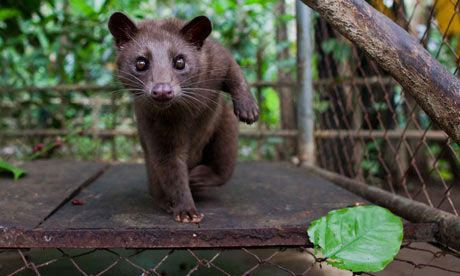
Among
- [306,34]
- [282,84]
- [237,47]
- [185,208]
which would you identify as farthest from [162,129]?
[237,47]

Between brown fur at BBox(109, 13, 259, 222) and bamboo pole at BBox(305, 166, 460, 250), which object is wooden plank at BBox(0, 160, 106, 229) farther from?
bamboo pole at BBox(305, 166, 460, 250)

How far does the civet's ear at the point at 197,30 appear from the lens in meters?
2.00

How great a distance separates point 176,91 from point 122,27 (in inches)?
19.8

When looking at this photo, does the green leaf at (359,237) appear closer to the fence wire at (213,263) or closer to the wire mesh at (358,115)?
the fence wire at (213,263)

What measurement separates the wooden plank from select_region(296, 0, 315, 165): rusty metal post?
165cm

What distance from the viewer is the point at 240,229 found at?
159 centimetres

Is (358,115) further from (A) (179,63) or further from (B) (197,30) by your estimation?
(A) (179,63)

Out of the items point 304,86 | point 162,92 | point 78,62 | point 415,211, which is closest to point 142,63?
point 162,92

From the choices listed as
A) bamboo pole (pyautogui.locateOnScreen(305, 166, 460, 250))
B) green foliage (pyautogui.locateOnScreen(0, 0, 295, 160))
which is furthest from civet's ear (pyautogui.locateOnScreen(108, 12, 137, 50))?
green foliage (pyautogui.locateOnScreen(0, 0, 295, 160))

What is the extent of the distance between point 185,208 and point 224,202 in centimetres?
35

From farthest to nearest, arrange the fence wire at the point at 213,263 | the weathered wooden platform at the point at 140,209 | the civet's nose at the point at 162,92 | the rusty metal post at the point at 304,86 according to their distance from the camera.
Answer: the rusty metal post at the point at 304,86, the fence wire at the point at 213,263, the civet's nose at the point at 162,92, the weathered wooden platform at the point at 140,209

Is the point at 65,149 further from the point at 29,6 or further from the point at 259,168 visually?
the point at 259,168

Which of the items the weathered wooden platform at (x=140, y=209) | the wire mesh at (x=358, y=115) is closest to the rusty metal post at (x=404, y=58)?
the weathered wooden platform at (x=140, y=209)

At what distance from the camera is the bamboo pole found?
5.31 feet
